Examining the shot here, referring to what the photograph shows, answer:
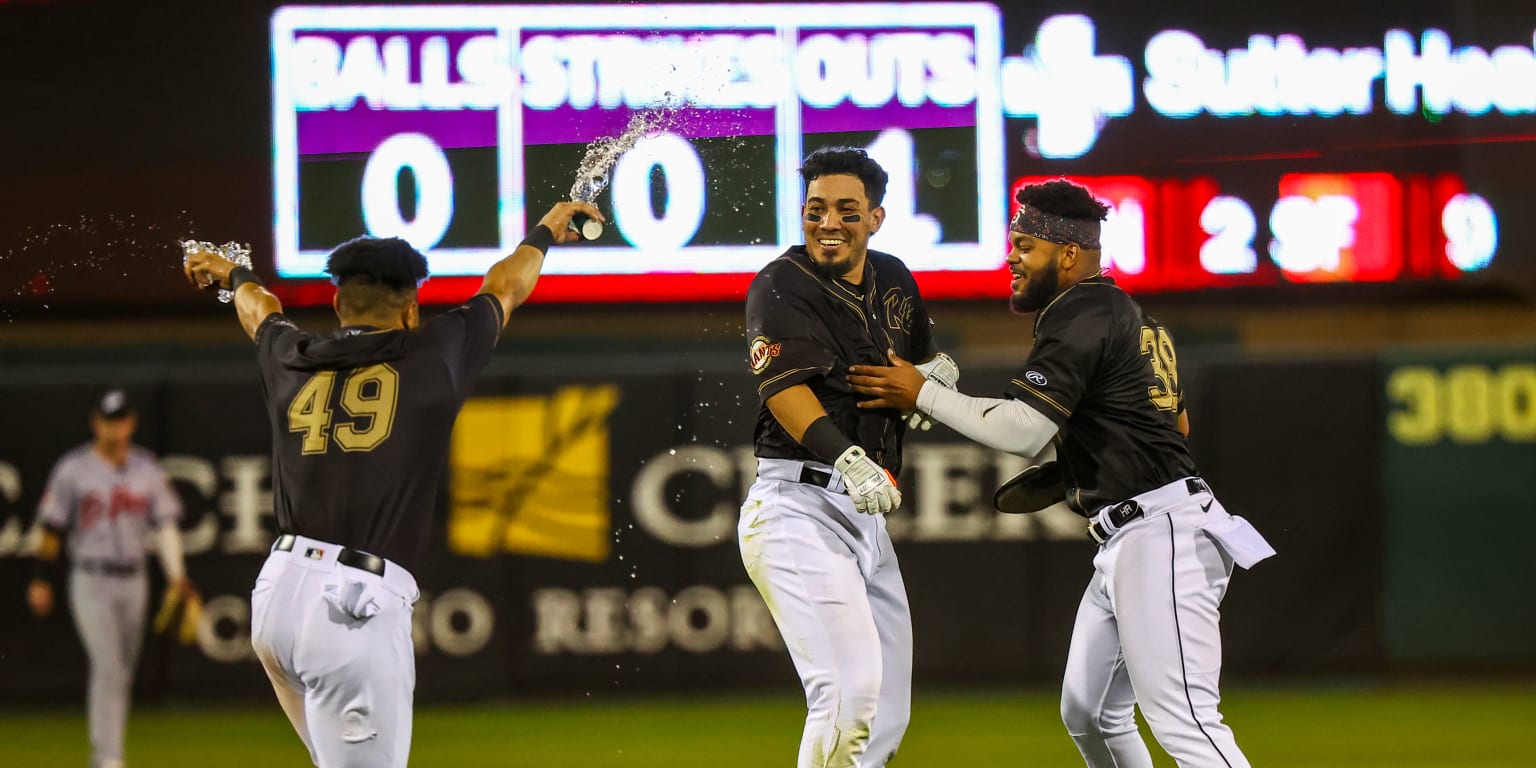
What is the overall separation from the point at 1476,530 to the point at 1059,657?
2.21 m

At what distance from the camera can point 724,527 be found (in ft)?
26.2

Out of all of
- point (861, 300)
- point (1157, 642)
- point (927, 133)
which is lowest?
point (1157, 642)

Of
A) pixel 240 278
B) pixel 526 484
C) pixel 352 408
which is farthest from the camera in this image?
pixel 526 484

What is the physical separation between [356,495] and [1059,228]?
177 cm

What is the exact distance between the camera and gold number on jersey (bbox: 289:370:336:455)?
11.1 feet

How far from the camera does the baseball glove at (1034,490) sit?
4168mm

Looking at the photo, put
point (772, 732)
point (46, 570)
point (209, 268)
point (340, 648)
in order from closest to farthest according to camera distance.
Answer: point (340, 648), point (209, 268), point (772, 732), point (46, 570)

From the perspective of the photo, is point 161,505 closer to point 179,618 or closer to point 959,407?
point 179,618

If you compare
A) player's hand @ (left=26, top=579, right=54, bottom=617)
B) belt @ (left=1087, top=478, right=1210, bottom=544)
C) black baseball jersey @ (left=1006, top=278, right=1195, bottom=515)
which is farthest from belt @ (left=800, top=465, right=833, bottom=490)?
player's hand @ (left=26, top=579, right=54, bottom=617)

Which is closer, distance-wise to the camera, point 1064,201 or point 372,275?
point 372,275

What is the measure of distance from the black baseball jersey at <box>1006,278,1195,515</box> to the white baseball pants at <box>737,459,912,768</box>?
51cm

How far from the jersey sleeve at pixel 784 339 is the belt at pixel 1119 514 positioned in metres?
0.73

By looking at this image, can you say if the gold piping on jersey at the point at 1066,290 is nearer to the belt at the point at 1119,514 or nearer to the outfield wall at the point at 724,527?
the belt at the point at 1119,514

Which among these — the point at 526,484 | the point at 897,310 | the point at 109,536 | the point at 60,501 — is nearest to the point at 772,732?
the point at 526,484
